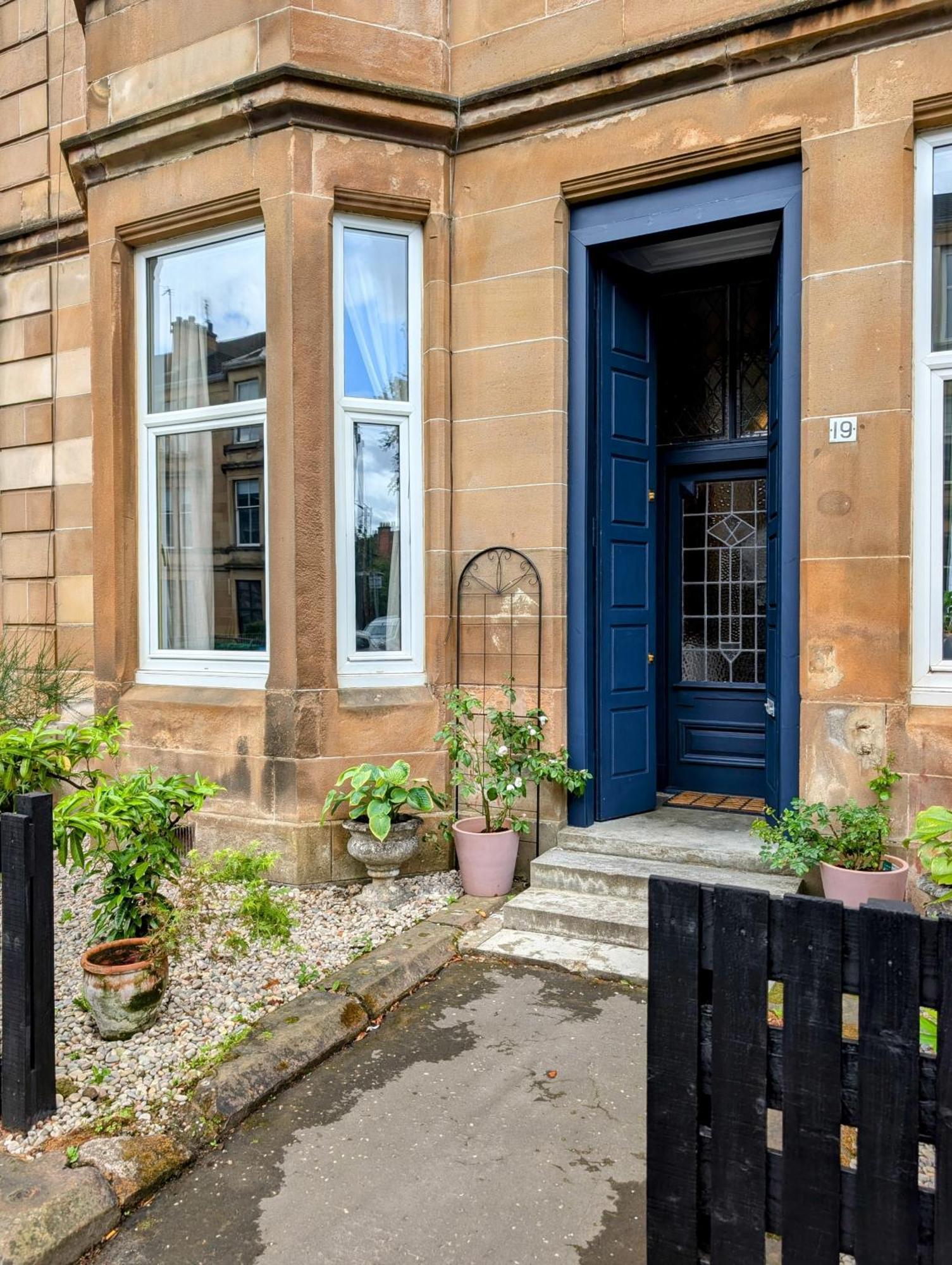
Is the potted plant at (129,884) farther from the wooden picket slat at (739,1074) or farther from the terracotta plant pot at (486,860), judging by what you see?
the wooden picket slat at (739,1074)

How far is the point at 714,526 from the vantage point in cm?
678

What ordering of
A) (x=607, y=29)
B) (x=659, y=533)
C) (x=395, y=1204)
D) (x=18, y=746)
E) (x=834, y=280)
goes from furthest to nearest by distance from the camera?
(x=659, y=533)
(x=607, y=29)
(x=834, y=280)
(x=18, y=746)
(x=395, y=1204)

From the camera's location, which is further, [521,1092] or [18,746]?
[18,746]

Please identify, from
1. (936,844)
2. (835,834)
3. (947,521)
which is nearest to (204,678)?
(835,834)

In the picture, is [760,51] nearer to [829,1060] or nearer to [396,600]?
[396,600]

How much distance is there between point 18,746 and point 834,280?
14.5 ft

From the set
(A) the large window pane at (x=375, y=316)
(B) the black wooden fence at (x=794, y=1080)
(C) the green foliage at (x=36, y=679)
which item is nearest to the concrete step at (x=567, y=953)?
(B) the black wooden fence at (x=794, y=1080)

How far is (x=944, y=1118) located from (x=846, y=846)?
299 centimetres

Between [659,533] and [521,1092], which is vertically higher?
[659,533]

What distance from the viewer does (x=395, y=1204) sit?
267cm

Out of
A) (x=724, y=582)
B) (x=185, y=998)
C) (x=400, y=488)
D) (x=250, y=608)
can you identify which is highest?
(x=400, y=488)

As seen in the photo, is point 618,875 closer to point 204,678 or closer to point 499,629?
point 499,629

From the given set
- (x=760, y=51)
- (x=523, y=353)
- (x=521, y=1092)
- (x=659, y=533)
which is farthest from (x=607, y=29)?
(x=521, y=1092)

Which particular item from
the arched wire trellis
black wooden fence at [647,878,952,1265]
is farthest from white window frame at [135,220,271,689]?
black wooden fence at [647,878,952,1265]
